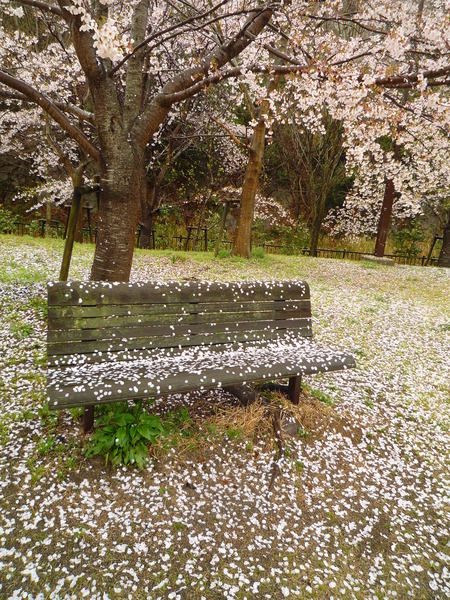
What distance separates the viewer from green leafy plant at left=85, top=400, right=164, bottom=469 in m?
2.79

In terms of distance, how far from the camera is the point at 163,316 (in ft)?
11.0

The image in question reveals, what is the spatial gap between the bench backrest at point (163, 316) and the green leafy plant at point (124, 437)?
0.54 m

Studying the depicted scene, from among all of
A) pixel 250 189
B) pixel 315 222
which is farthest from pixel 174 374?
pixel 315 222

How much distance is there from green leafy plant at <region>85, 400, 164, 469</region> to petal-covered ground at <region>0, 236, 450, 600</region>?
0.29 feet

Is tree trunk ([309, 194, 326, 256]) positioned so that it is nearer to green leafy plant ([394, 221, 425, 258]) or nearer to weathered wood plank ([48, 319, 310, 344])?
green leafy plant ([394, 221, 425, 258])

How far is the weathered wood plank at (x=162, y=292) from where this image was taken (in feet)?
Result: 9.80

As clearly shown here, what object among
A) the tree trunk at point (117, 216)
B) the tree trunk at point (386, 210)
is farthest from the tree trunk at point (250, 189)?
the tree trunk at point (117, 216)

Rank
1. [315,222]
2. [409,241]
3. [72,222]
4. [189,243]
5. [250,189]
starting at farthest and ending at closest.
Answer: [409,241], [189,243], [315,222], [250,189], [72,222]

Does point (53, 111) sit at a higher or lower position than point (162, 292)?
higher

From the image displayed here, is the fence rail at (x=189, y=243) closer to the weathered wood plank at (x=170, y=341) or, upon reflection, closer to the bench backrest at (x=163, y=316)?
the bench backrest at (x=163, y=316)

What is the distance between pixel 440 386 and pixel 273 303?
2.61m

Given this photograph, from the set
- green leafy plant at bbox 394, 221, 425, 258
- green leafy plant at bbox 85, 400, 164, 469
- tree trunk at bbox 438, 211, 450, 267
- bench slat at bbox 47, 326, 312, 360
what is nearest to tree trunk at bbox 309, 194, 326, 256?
green leafy plant at bbox 394, 221, 425, 258

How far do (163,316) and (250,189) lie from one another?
9.13 m

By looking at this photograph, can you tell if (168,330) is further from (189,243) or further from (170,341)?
(189,243)
